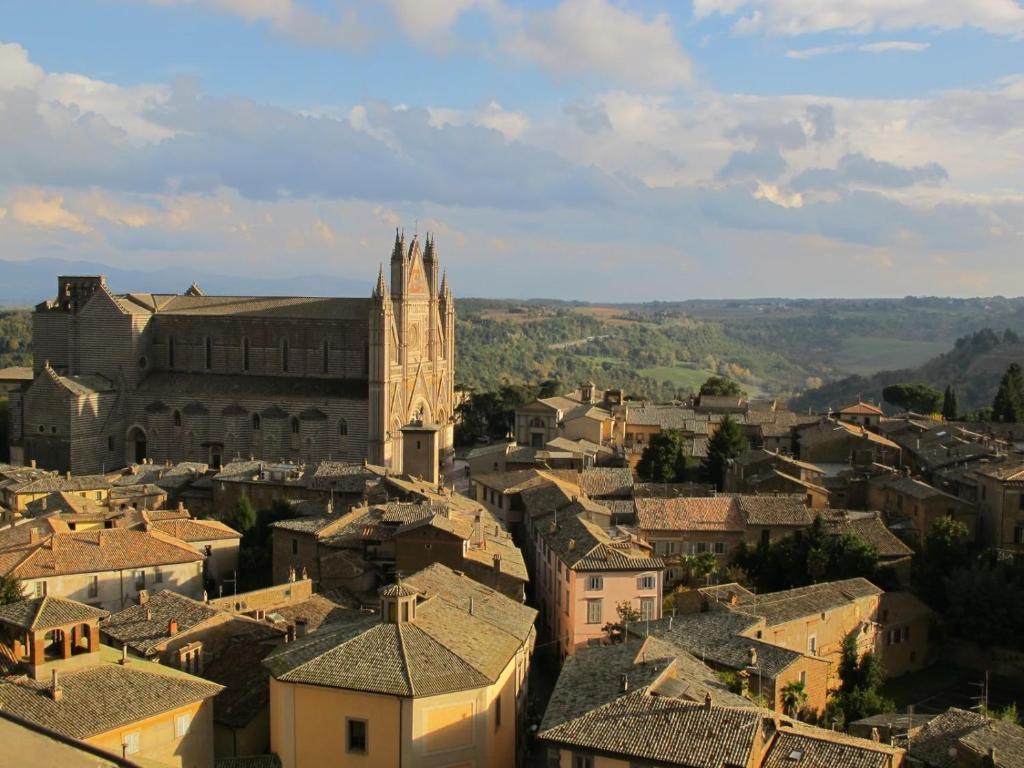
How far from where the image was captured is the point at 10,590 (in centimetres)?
2833

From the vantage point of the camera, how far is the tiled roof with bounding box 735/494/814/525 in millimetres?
37469

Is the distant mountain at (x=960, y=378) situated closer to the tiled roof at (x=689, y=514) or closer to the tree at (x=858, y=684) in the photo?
the tiled roof at (x=689, y=514)

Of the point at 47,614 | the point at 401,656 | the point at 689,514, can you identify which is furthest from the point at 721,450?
the point at 47,614

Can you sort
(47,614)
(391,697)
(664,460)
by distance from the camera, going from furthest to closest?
(664,460)
(47,614)
(391,697)

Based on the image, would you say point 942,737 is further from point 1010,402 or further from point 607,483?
point 1010,402

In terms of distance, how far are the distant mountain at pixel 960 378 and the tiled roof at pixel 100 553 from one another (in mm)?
83969

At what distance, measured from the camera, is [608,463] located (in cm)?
5294

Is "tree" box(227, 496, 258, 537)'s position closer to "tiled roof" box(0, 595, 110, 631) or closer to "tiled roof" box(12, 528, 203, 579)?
"tiled roof" box(12, 528, 203, 579)

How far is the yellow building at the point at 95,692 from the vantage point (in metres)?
19.2

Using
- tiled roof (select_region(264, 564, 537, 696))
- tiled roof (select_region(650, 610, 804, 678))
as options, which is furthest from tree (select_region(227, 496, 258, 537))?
tiled roof (select_region(264, 564, 537, 696))

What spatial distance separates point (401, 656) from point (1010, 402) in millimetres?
52309

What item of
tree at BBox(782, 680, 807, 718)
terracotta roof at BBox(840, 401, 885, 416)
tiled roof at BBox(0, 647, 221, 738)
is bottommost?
tree at BBox(782, 680, 807, 718)

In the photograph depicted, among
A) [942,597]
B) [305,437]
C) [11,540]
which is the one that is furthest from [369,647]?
[305,437]

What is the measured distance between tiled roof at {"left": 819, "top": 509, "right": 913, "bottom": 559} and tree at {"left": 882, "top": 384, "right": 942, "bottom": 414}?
133ft
